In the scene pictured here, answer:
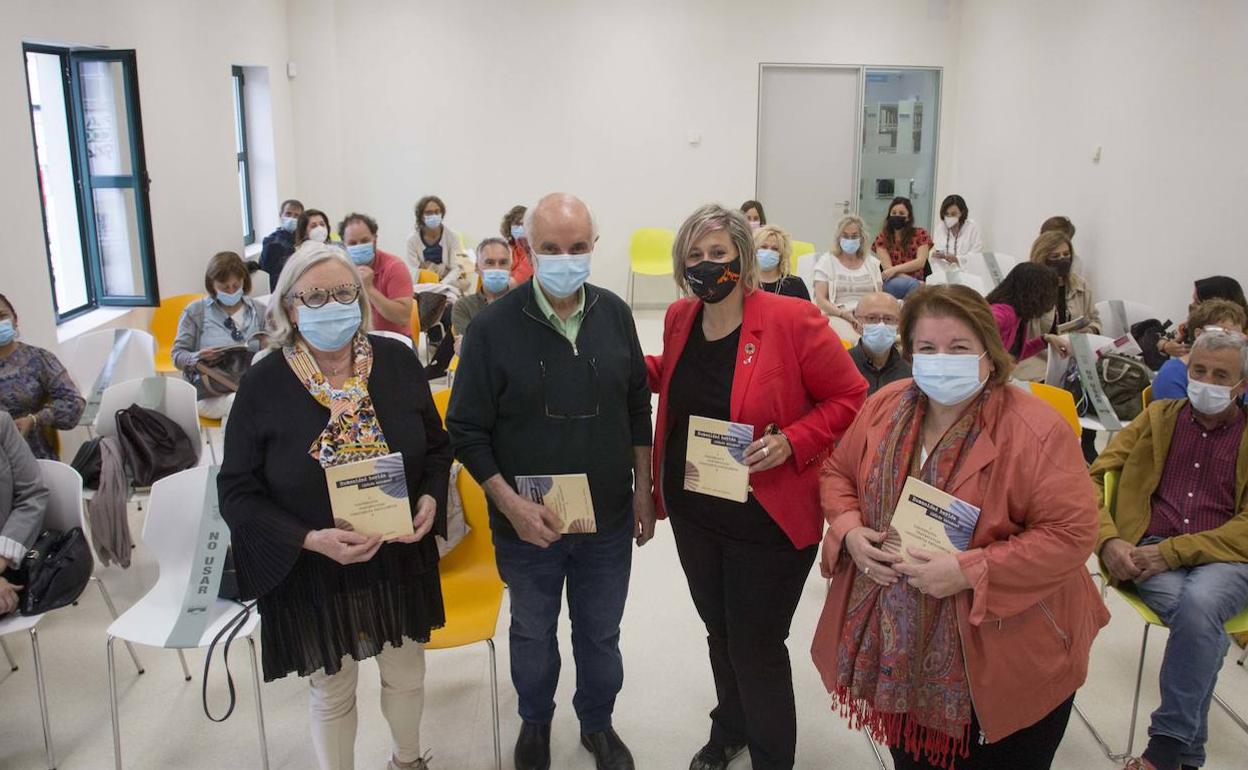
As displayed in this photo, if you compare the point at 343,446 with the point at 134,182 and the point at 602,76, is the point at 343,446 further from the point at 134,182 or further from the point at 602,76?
the point at 602,76

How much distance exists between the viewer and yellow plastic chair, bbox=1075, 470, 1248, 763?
2947 millimetres

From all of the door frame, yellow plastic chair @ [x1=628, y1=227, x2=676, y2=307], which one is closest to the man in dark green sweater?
yellow plastic chair @ [x1=628, y1=227, x2=676, y2=307]

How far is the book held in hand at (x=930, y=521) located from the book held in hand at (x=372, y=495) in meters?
1.14

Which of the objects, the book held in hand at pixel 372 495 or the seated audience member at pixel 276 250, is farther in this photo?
the seated audience member at pixel 276 250

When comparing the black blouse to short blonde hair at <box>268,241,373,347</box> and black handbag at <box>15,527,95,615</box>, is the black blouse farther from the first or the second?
black handbag at <box>15,527,95,615</box>

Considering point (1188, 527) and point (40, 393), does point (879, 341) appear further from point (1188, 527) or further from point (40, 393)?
point (40, 393)

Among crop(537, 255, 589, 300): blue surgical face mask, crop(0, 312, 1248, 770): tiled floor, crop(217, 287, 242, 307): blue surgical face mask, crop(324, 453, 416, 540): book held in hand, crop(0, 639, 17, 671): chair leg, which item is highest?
Result: crop(537, 255, 589, 300): blue surgical face mask

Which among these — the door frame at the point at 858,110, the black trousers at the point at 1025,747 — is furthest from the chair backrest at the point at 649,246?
the black trousers at the point at 1025,747

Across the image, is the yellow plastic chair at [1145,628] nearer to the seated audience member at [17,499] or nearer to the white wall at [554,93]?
the seated audience member at [17,499]

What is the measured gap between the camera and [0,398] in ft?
13.5

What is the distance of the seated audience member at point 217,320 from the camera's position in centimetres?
525

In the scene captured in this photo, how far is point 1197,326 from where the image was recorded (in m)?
4.57

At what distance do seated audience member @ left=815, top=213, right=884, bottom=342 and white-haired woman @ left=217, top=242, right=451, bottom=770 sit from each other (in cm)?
466

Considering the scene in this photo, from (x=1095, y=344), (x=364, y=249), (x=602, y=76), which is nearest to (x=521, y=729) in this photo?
(x=364, y=249)
